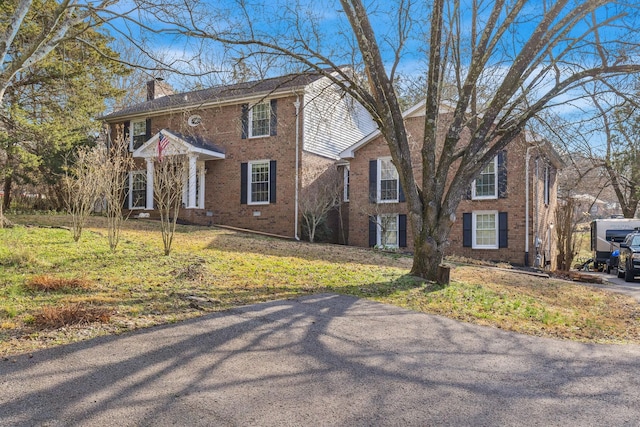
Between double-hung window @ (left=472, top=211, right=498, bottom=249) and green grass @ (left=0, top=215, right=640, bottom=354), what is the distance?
5629mm

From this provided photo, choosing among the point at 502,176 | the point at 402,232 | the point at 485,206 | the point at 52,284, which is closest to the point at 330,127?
the point at 402,232

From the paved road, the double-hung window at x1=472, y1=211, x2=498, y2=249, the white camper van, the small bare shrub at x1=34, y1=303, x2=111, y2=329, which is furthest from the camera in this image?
the white camper van

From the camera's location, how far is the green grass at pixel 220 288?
20.1ft

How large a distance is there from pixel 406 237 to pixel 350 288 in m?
11.5

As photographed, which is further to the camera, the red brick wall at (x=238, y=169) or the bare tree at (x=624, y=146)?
the red brick wall at (x=238, y=169)

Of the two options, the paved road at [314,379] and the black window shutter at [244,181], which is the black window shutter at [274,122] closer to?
the black window shutter at [244,181]

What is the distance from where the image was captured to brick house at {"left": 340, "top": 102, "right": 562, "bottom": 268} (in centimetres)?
1823

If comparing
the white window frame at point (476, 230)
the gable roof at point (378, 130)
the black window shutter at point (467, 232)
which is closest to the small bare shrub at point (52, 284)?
the gable roof at point (378, 130)

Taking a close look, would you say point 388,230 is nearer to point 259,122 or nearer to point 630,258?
point 259,122

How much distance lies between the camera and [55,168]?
66.6 feet

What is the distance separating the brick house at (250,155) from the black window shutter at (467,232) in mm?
6050

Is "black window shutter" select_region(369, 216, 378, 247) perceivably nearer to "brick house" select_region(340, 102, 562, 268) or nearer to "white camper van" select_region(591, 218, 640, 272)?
"brick house" select_region(340, 102, 562, 268)

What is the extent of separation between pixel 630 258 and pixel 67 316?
17.3m

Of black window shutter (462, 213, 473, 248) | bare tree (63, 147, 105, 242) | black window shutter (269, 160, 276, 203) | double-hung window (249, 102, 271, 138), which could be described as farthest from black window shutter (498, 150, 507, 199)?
bare tree (63, 147, 105, 242)
